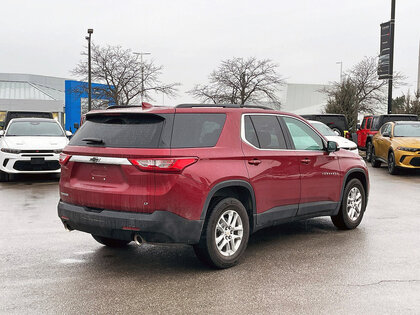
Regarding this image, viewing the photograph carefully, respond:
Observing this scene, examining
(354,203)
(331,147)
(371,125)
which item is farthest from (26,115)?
(331,147)

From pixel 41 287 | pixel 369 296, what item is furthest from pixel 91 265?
pixel 369 296

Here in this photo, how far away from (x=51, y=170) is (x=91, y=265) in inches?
317

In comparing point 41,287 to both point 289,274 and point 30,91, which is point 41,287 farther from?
point 30,91

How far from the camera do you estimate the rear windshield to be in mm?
14195

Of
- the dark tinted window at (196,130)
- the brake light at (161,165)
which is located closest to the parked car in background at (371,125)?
the dark tinted window at (196,130)

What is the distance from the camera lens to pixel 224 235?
5.47 m

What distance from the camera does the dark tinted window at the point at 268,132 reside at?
19.6ft

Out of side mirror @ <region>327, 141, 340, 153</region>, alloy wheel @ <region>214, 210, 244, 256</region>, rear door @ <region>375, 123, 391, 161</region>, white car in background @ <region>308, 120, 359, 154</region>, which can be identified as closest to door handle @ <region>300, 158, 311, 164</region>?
side mirror @ <region>327, 141, 340, 153</region>

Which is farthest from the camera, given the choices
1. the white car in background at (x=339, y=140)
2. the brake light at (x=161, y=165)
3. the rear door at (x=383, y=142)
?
the rear door at (x=383, y=142)

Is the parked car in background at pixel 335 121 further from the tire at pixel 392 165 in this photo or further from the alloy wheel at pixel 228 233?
Answer: the alloy wheel at pixel 228 233

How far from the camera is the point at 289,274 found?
208 inches

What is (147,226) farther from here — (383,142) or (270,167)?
(383,142)

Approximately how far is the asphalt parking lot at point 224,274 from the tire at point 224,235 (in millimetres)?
152

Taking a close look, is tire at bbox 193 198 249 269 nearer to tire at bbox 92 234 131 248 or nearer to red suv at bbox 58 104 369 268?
red suv at bbox 58 104 369 268
